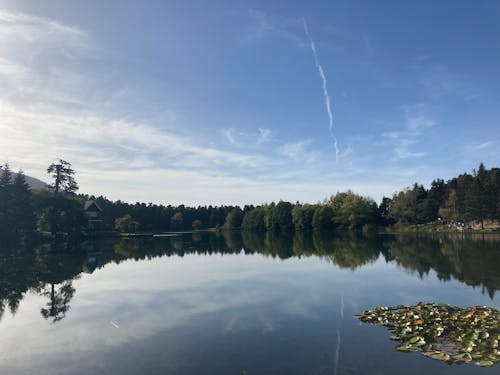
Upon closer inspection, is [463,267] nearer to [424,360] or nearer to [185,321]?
[424,360]

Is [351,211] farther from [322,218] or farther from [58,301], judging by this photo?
[58,301]

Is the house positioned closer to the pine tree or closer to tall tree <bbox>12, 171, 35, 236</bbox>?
tall tree <bbox>12, 171, 35, 236</bbox>

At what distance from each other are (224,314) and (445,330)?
966cm

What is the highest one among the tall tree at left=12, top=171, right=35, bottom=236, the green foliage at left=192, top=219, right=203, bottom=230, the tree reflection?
the tall tree at left=12, top=171, right=35, bottom=236

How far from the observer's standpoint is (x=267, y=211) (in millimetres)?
139250

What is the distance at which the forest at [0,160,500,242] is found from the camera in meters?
62.1

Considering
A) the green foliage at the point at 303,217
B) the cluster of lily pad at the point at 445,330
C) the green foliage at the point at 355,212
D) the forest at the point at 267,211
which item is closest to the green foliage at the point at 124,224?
the forest at the point at 267,211

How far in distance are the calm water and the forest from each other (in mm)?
30467

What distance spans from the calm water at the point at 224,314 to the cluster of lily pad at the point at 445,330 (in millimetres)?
630

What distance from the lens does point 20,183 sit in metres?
61.9

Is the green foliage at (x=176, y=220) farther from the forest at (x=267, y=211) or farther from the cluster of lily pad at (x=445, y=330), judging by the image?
the cluster of lily pad at (x=445, y=330)

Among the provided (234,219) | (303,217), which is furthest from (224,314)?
(234,219)

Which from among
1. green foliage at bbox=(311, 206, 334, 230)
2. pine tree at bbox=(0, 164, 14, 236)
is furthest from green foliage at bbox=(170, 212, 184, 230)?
pine tree at bbox=(0, 164, 14, 236)

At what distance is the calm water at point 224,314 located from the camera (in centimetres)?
1129
